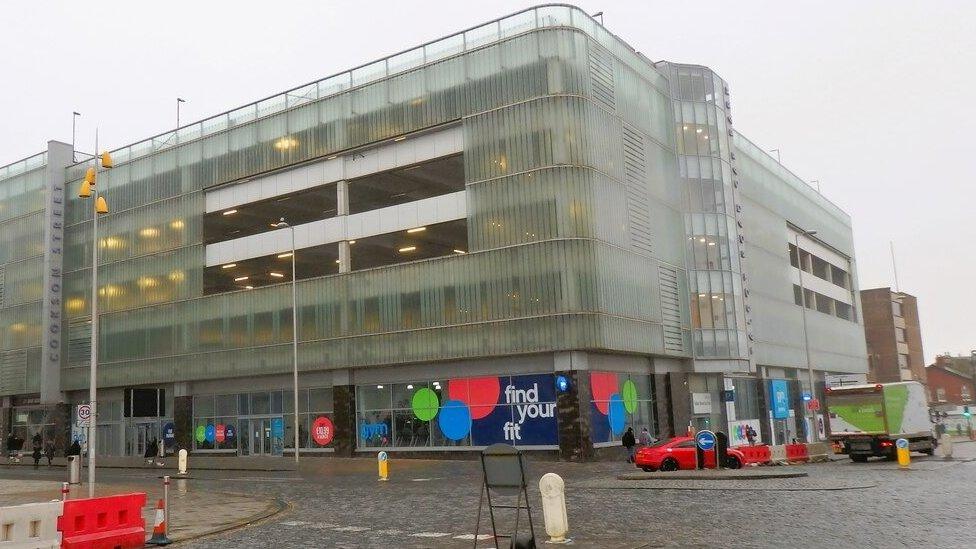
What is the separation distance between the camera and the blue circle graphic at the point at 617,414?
1608 inches

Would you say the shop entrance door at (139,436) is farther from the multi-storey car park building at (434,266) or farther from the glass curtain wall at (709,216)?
the glass curtain wall at (709,216)

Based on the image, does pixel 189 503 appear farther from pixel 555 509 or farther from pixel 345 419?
pixel 345 419

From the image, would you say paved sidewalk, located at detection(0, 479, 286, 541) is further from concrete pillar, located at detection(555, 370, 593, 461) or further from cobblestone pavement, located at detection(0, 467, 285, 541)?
concrete pillar, located at detection(555, 370, 593, 461)

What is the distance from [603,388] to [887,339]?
89355mm

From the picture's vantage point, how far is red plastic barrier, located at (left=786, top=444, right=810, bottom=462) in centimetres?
3597

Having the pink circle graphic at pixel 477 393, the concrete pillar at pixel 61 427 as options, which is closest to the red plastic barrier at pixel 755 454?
the pink circle graphic at pixel 477 393

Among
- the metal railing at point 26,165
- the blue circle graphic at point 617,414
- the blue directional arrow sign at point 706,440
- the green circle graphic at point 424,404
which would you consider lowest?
the blue directional arrow sign at point 706,440

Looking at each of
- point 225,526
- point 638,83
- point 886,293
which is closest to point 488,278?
point 638,83

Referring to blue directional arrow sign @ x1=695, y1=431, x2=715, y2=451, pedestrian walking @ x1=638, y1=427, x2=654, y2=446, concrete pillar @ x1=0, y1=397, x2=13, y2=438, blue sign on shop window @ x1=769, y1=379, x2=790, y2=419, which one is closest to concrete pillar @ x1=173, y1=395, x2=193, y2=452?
concrete pillar @ x1=0, y1=397, x2=13, y2=438

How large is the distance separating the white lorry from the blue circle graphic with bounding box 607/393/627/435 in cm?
998

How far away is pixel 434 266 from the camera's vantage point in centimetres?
4341

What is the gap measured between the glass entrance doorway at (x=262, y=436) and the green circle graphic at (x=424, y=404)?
9.89 m

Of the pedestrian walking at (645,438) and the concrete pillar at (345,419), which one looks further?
the concrete pillar at (345,419)

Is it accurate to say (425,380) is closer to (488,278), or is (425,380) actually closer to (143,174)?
(488,278)
